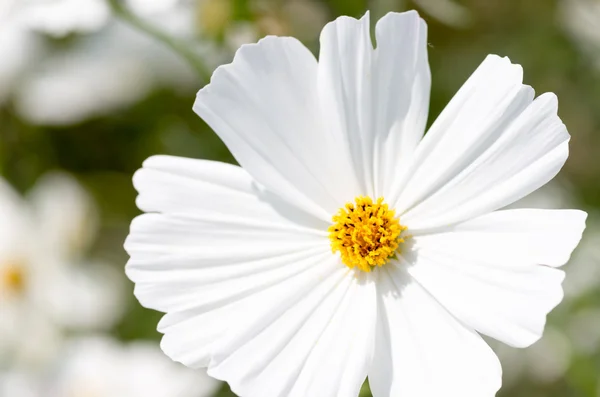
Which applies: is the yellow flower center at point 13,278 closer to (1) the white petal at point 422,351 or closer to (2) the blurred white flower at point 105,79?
(2) the blurred white flower at point 105,79

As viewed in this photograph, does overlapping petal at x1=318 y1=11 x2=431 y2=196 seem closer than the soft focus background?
Yes

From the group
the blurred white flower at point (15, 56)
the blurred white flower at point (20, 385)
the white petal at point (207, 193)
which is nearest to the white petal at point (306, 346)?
the white petal at point (207, 193)

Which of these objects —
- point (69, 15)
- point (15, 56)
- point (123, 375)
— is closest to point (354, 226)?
point (69, 15)

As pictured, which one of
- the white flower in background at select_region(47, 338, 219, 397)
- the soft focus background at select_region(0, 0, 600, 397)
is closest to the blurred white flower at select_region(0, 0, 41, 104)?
the soft focus background at select_region(0, 0, 600, 397)

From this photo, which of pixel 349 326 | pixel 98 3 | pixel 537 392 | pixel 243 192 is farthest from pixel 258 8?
pixel 537 392

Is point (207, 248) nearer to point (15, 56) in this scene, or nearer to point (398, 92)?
point (398, 92)

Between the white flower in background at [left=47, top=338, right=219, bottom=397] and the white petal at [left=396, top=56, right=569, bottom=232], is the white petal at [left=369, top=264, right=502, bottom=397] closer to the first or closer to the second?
the white petal at [left=396, top=56, right=569, bottom=232]
